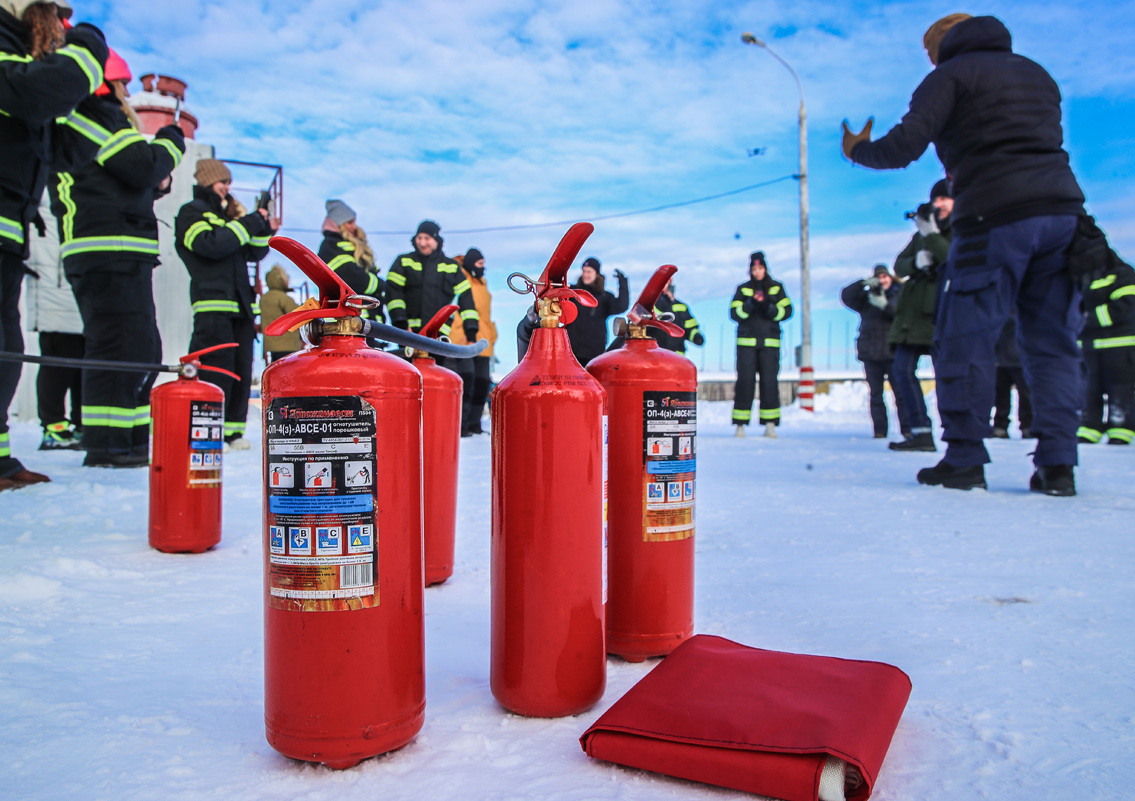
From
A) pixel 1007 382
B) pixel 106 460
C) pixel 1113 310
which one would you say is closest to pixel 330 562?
pixel 106 460

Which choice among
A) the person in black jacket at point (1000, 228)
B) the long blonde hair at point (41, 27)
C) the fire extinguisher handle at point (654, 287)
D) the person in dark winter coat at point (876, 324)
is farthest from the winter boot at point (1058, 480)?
the long blonde hair at point (41, 27)

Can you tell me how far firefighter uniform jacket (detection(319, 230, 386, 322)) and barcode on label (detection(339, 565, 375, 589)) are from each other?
14.6 ft

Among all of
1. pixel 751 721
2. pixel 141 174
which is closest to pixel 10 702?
pixel 751 721

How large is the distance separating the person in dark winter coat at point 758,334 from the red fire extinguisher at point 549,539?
6352 mm

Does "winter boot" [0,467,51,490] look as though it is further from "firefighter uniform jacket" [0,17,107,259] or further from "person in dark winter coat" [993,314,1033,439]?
"person in dark winter coat" [993,314,1033,439]

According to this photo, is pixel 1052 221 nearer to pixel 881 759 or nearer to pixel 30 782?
pixel 881 759

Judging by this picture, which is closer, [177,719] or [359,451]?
[359,451]

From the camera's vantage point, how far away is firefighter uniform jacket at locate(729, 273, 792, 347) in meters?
7.41

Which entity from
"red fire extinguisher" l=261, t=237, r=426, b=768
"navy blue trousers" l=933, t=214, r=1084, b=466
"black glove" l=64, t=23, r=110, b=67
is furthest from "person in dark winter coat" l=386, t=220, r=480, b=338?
"red fire extinguisher" l=261, t=237, r=426, b=768

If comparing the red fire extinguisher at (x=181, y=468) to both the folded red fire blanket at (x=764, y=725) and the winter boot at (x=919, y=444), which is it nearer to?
the folded red fire blanket at (x=764, y=725)

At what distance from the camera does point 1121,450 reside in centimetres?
571

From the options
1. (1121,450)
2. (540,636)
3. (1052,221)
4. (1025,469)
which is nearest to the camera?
(540,636)

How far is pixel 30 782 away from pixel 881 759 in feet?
3.86

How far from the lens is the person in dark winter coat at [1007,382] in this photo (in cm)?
713
